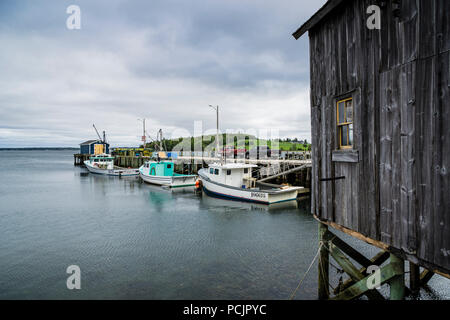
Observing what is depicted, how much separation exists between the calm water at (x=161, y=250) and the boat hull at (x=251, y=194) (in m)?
0.85

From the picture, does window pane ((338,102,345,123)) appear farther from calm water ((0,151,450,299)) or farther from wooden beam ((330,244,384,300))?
calm water ((0,151,450,299))

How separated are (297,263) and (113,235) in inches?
451

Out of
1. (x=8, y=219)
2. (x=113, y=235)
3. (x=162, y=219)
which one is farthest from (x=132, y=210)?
(x=8, y=219)

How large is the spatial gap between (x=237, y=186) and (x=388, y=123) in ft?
74.7

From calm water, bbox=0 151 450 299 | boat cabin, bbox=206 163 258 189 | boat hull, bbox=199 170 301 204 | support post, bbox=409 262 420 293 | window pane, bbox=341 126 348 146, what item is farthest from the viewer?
boat cabin, bbox=206 163 258 189

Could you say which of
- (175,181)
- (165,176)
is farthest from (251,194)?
(165,176)

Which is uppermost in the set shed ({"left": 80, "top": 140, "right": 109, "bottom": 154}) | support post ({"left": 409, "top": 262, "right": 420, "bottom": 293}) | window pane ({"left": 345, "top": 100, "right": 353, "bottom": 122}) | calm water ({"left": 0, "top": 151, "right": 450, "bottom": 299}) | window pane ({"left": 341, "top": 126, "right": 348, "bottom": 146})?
shed ({"left": 80, "top": 140, "right": 109, "bottom": 154})

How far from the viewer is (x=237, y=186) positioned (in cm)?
2688

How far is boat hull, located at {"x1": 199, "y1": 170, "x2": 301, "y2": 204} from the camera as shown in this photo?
933 inches

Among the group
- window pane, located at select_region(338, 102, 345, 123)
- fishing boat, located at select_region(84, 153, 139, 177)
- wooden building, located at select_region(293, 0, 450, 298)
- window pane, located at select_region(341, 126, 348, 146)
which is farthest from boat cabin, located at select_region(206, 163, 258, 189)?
fishing boat, located at select_region(84, 153, 139, 177)

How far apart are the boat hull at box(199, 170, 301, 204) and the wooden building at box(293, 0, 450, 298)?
17.6 m

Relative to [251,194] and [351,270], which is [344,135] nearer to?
[351,270]

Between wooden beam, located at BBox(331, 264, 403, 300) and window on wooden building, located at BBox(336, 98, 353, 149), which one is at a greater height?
window on wooden building, located at BBox(336, 98, 353, 149)

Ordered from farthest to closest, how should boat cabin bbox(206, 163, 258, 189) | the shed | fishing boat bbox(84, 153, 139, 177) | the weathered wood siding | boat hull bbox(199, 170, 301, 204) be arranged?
1. the shed
2. fishing boat bbox(84, 153, 139, 177)
3. boat cabin bbox(206, 163, 258, 189)
4. boat hull bbox(199, 170, 301, 204)
5. the weathered wood siding
